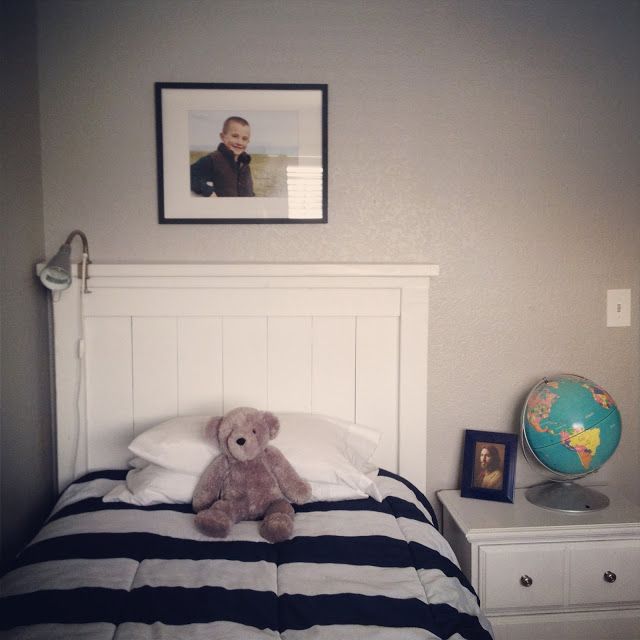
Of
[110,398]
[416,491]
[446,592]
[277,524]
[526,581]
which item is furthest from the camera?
[110,398]

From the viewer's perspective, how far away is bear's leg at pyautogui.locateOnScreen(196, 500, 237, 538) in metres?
1.34

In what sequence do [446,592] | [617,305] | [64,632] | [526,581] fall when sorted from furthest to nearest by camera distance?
[617,305]
[526,581]
[446,592]
[64,632]

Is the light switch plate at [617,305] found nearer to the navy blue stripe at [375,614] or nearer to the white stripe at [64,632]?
the navy blue stripe at [375,614]

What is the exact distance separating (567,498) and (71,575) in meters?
1.44

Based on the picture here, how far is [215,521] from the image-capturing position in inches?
53.2

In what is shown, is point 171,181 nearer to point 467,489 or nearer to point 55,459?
point 55,459

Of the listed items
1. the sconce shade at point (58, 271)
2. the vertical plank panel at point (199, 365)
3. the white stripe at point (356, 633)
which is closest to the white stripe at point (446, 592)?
the white stripe at point (356, 633)

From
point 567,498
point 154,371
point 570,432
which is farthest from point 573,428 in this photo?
point 154,371

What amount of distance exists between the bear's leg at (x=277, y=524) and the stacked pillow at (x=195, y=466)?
148 millimetres

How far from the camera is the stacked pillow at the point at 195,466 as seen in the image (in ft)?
5.03

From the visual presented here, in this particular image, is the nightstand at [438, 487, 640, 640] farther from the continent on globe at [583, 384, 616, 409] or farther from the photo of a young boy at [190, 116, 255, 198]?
the photo of a young boy at [190, 116, 255, 198]

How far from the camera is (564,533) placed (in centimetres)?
162

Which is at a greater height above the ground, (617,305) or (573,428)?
(617,305)

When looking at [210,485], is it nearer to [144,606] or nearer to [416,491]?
[144,606]
